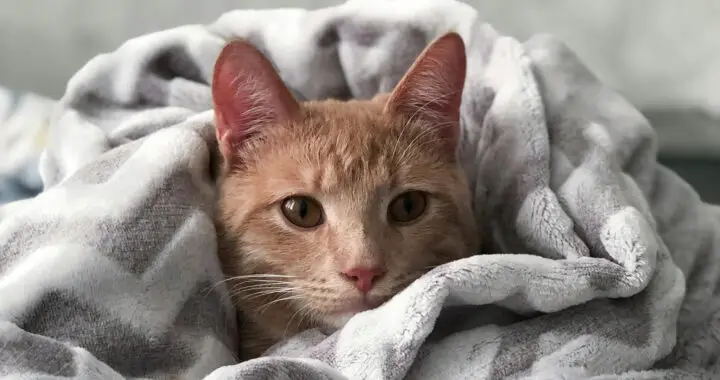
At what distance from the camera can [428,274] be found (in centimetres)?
90

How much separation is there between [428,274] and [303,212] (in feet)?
0.81

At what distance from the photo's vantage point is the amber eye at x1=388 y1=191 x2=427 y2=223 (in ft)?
3.54

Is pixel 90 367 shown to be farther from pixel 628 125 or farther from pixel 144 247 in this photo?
pixel 628 125

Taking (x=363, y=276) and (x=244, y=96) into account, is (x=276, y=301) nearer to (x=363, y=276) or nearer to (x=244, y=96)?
(x=363, y=276)

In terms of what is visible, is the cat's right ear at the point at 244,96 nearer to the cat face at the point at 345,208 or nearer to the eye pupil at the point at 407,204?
the cat face at the point at 345,208

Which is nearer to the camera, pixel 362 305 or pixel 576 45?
pixel 362 305

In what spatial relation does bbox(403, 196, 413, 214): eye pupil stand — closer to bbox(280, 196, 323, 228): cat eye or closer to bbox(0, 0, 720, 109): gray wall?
bbox(280, 196, 323, 228): cat eye

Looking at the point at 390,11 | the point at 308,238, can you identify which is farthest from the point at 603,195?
the point at 390,11

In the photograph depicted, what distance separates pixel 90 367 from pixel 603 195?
71 cm

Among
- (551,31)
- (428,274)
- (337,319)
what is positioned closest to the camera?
(428,274)

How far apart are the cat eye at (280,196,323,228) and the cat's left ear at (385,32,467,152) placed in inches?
7.6

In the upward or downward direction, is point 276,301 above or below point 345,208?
below

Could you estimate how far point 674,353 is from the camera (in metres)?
1.04

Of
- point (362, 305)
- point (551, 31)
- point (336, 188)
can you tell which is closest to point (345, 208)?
point (336, 188)
